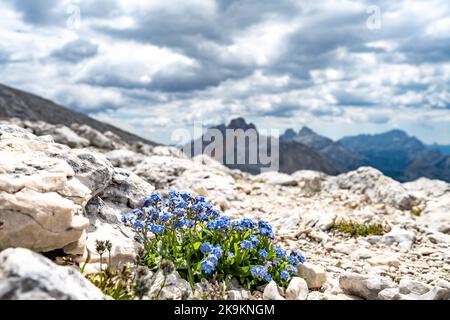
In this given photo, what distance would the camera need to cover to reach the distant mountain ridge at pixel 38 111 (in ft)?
267

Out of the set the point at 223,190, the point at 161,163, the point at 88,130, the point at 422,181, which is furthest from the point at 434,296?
the point at 88,130

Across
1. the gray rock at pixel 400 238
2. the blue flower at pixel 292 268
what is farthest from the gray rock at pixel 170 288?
the gray rock at pixel 400 238

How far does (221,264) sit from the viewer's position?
6.47 m

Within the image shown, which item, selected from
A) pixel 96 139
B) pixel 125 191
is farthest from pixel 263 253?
pixel 96 139

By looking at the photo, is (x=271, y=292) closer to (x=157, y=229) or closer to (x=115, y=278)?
(x=157, y=229)

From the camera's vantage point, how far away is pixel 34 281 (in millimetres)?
4094

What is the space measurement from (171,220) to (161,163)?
31.9 ft

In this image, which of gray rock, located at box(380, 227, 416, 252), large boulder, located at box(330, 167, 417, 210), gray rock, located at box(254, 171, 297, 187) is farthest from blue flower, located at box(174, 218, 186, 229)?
gray rock, located at box(254, 171, 297, 187)

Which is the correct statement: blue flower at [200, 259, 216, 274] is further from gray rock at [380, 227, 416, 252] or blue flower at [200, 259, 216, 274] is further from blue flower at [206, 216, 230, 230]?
gray rock at [380, 227, 416, 252]

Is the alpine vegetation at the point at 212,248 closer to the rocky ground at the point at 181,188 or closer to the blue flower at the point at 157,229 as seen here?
the blue flower at the point at 157,229

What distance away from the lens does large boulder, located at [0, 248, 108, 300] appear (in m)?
4.03

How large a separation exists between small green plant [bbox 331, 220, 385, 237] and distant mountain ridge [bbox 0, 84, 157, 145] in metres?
69.2

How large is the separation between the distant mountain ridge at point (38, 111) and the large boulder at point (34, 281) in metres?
74.9

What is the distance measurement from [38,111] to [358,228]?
290 feet
